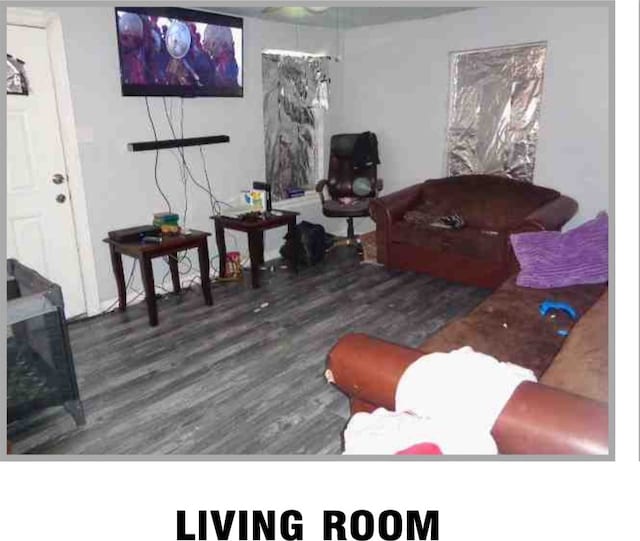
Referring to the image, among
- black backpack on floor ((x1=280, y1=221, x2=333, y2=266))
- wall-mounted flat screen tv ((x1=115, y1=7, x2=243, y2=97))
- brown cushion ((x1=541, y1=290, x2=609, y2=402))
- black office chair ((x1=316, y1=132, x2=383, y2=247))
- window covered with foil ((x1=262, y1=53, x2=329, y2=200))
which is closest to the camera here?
brown cushion ((x1=541, y1=290, x2=609, y2=402))

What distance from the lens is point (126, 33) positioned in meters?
3.20

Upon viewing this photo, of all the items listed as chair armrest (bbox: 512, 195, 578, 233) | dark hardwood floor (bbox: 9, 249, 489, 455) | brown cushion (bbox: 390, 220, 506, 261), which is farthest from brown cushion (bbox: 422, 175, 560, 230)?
dark hardwood floor (bbox: 9, 249, 489, 455)

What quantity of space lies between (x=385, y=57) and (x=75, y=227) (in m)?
3.23

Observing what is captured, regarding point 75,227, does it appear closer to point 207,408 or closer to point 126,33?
point 126,33

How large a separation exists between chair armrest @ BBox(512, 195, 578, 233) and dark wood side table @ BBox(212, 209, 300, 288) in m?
1.76

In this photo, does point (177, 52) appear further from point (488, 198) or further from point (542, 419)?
point (542, 419)

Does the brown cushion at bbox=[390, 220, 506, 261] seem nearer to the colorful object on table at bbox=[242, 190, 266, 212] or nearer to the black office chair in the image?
the black office chair

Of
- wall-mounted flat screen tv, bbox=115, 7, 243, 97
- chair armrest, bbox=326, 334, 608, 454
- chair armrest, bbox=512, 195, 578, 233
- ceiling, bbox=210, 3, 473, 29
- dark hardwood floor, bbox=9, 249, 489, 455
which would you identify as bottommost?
dark hardwood floor, bbox=9, 249, 489, 455

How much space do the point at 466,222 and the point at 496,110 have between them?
1020 millimetres

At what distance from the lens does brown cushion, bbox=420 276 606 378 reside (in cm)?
196

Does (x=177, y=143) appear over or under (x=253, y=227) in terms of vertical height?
over

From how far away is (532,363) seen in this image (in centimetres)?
190

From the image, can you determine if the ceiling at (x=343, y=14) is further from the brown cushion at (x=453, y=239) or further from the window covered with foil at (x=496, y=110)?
the brown cushion at (x=453, y=239)

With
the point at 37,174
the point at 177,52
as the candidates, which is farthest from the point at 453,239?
the point at 37,174
